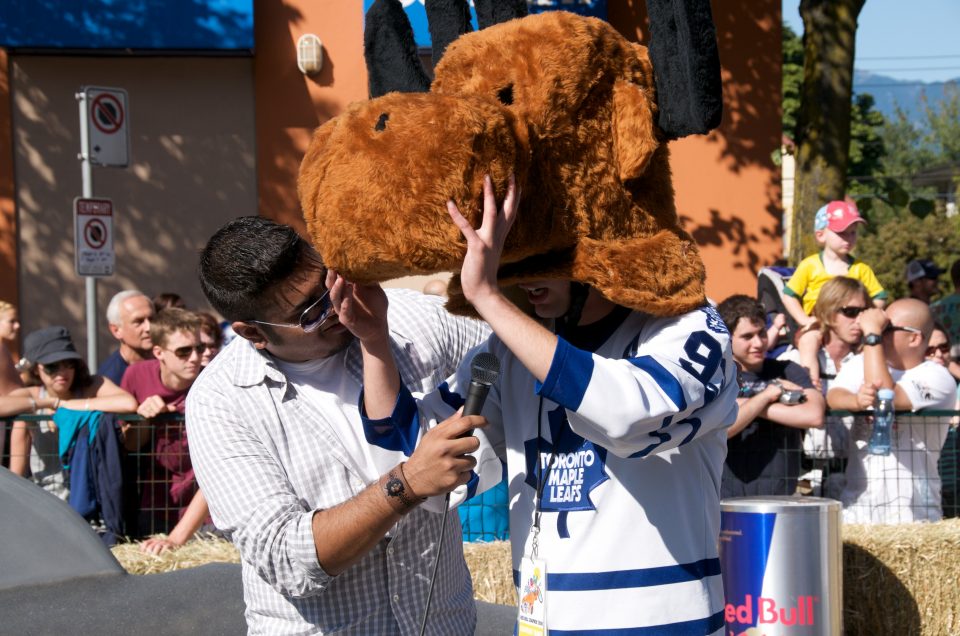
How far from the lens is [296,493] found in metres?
2.72

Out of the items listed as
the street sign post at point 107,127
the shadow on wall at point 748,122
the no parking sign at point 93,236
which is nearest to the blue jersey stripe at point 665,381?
the no parking sign at point 93,236

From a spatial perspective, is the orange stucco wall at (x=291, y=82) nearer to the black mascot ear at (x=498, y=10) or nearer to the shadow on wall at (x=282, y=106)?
the shadow on wall at (x=282, y=106)

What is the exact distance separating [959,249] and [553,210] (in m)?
31.6

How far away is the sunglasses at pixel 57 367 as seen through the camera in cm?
616

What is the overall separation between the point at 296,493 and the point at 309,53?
8.35 metres

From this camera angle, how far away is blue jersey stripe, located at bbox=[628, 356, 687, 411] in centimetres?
204

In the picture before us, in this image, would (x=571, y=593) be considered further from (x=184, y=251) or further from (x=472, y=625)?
(x=184, y=251)

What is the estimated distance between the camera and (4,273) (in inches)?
409

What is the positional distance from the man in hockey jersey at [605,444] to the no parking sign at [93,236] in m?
5.60

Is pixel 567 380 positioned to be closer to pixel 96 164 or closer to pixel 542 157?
pixel 542 157

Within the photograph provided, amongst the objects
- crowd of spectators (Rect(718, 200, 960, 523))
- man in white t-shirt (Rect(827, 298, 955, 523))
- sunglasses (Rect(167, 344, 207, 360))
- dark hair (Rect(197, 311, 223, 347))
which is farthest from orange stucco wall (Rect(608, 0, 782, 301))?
sunglasses (Rect(167, 344, 207, 360))

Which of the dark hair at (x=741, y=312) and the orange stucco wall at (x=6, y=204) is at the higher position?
the orange stucco wall at (x=6, y=204)

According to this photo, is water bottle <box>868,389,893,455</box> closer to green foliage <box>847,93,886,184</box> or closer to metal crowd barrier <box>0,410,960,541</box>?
metal crowd barrier <box>0,410,960,541</box>

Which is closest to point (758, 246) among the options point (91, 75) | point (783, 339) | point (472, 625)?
point (783, 339)
